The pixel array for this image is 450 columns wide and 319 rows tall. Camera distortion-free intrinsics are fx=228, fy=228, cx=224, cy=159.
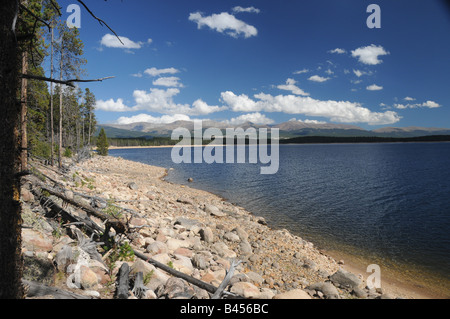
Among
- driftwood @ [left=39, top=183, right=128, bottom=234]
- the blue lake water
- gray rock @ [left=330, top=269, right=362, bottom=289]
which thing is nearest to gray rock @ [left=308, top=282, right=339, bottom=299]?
gray rock @ [left=330, top=269, right=362, bottom=289]

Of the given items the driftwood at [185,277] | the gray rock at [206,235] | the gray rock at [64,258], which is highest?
the gray rock at [64,258]

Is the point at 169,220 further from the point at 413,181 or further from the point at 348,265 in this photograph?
the point at 413,181

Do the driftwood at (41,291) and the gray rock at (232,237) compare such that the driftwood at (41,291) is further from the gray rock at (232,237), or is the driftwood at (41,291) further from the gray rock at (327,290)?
the gray rock at (232,237)

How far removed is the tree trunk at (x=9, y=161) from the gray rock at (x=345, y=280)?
978 centimetres

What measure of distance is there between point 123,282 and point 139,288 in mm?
373

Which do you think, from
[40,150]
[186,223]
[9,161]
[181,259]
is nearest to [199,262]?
[181,259]

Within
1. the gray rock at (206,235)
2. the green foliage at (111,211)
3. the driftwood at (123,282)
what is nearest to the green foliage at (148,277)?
the driftwood at (123,282)

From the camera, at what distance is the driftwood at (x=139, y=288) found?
16.2 ft

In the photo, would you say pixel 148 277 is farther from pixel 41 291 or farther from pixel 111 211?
pixel 111 211

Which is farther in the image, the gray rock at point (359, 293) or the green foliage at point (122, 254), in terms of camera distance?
the gray rock at point (359, 293)

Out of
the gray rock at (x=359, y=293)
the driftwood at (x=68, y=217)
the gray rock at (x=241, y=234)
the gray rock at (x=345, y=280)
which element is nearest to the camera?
the driftwood at (x=68, y=217)
